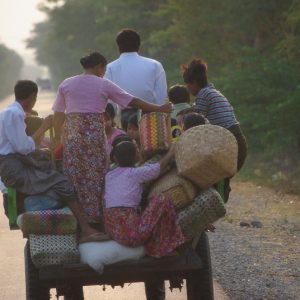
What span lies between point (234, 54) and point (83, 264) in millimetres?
19600

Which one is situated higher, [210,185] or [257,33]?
[257,33]

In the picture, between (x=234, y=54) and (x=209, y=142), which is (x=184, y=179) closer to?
(x=209, y=142)

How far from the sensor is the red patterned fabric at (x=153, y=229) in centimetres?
560

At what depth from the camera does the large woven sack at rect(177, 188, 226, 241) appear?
5.64 m

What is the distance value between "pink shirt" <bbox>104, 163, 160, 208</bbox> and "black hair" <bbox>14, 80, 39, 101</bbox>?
1.00 m

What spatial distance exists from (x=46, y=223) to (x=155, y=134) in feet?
3.17

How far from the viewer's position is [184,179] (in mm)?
5703

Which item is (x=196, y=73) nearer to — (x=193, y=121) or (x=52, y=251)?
(x=193, y=121)

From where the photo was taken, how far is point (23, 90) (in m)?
6.41

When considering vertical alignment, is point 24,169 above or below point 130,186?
above

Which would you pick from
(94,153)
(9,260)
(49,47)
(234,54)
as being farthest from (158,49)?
(49,47)

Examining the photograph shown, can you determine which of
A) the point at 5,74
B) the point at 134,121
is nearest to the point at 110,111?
the point at 134,121

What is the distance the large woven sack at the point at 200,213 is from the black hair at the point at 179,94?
196cm

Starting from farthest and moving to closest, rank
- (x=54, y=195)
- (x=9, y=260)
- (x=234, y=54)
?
(x=234, y=54)
(x=9, y=260)
(x=54, y=195)
